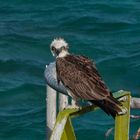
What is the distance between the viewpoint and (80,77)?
445 cm

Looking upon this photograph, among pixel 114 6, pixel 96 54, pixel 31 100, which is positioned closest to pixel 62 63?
pixel 31 100

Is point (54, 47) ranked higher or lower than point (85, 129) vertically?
higher

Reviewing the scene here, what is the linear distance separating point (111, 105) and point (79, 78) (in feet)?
2.14

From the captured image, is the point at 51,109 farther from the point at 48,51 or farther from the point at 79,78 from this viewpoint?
the point at 48,51

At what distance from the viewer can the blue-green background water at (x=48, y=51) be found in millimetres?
9516

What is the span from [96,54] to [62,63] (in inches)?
297

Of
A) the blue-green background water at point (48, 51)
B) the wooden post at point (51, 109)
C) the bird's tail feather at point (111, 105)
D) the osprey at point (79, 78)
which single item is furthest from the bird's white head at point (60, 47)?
the blue-green background water at point (48, 51)

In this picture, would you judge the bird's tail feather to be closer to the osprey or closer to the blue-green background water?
the osprey

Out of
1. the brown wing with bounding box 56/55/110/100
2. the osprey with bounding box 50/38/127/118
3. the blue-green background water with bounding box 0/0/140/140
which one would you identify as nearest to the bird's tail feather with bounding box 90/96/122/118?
the osprey with bounding box 50/38/127/118

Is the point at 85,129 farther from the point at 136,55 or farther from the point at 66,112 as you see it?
the point at 66,112

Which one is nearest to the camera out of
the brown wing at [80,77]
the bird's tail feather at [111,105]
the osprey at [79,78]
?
the bird's tail feather at [111,105]

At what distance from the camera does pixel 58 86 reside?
12.4 feet

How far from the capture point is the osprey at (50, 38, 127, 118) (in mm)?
4152

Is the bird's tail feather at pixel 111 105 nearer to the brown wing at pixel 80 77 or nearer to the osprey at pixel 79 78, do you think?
the osprey at pixel 79 78
